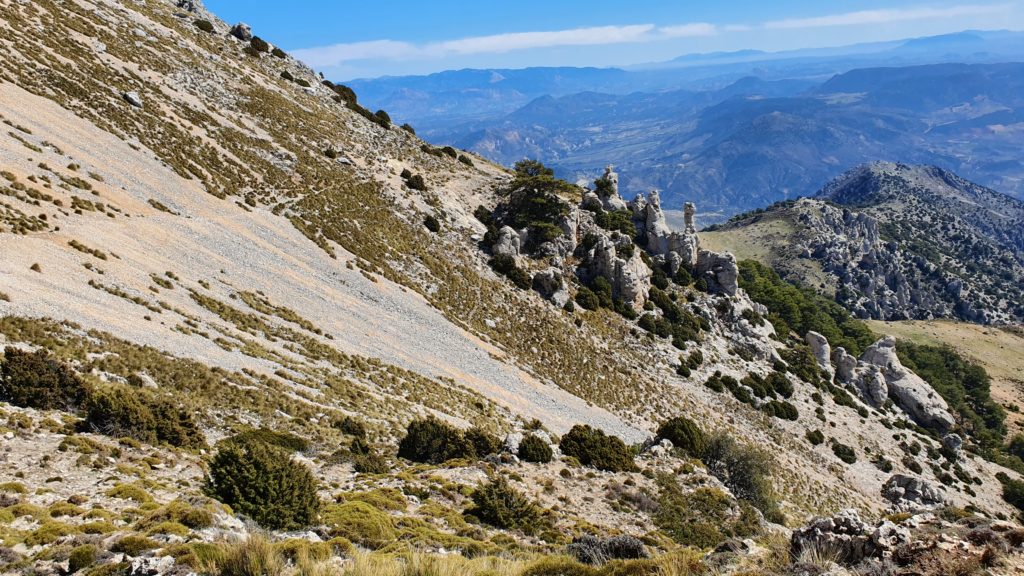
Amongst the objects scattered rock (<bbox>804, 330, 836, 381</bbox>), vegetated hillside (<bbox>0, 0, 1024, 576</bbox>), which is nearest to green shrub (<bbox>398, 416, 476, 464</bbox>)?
vegetated hillside (<bbox>0, 0, 1024, 576</bbox>)

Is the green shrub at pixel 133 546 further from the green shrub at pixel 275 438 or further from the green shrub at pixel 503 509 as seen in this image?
the green shrub at pixel 503 509

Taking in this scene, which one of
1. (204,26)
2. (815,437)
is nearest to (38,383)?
(815,437)

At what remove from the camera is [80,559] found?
971 cm

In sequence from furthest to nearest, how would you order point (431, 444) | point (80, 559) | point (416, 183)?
point (416, 183) < point (431, 444) < point (80, 559)

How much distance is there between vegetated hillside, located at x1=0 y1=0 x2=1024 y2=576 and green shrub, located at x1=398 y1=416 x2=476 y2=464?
0.14 m

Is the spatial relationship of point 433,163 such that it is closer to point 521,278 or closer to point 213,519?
point 521,278

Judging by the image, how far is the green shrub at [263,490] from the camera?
13.9m

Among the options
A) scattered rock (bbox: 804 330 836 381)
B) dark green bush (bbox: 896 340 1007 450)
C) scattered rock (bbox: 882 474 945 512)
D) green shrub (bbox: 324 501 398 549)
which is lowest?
dark green bush (bbox: 896 340 1007 450)

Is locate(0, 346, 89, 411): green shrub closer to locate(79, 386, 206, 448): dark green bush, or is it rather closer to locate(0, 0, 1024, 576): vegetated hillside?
locate(0, 0, 1024, 576): vegetated hillside

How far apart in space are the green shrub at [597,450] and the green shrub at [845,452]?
36.8 meters

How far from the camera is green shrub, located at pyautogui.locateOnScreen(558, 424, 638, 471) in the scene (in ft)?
90.3

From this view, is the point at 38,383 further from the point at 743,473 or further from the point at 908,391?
the point at 908,391

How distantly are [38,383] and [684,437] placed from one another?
32.8 meters

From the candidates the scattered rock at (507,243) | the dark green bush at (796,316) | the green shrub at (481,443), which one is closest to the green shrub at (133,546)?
the green shrub at (481,443)
